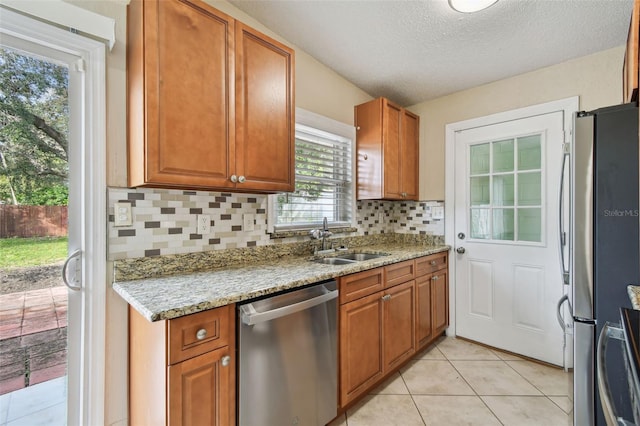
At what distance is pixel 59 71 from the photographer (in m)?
1.32

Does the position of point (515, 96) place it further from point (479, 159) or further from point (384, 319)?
point (384, 319)

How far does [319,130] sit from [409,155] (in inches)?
41.6

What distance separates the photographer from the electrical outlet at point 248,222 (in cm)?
189

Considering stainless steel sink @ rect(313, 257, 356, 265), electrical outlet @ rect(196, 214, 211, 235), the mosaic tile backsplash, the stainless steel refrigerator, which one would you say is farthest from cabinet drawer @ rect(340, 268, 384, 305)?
the stainless steel refrigerator

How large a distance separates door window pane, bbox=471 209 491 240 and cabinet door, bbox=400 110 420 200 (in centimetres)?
58

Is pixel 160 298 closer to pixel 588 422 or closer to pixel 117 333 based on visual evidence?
pixel 117 333

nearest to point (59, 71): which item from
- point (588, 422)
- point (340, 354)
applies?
point (340, 354)

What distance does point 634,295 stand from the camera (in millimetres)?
1100

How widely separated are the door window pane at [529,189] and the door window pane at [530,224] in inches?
2.6

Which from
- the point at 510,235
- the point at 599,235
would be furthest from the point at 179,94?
the point at 510,235

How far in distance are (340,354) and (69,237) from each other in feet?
4.82

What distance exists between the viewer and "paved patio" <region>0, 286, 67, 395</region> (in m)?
1.21

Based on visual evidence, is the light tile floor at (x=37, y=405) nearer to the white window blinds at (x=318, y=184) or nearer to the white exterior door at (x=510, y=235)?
the white window blinds at (x=318, y=184)

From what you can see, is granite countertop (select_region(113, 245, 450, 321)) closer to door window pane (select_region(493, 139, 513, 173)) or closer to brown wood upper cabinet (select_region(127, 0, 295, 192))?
brown wood upper cabinet (select_region(127, 0, 295, 192))
